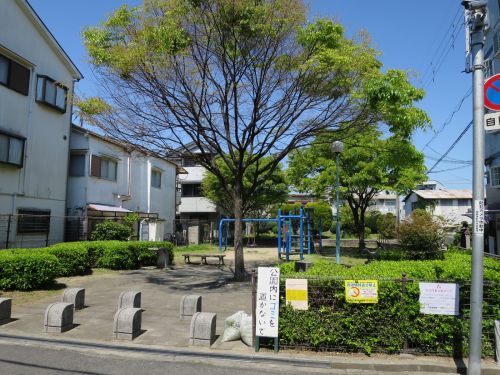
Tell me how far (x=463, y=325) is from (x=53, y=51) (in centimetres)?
2006

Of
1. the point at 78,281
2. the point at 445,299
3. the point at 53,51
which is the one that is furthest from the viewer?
the point at 53,51

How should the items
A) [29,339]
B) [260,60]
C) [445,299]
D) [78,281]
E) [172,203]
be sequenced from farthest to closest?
[172,203] → [78,281] → [260,60] → [29,339] → [445,299]

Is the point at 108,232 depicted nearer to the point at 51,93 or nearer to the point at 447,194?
the point at 51,93

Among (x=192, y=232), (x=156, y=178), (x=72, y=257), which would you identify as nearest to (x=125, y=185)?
(x=156, y=178)

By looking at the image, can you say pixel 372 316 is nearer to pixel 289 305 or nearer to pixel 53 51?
pixel 289 305

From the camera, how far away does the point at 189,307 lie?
8.42 m

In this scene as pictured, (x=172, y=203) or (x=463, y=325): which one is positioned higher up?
(x=172, y=203)

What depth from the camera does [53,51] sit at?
19219 mm

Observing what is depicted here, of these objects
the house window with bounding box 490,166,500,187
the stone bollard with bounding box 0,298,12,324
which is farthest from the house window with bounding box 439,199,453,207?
the stone bollard with bounding box 0,298,12,324

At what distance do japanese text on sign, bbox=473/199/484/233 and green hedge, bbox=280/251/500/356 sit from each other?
1.45 meters

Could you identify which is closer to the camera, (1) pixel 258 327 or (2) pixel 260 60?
(1) pixel 258 327

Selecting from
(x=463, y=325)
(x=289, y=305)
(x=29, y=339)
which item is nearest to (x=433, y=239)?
(x=463, y=325)

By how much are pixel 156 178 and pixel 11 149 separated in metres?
12.8

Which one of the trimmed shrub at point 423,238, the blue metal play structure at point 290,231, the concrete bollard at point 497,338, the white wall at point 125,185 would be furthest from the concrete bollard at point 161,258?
the concrete bollard at point 497,338
